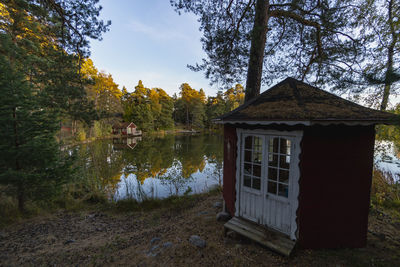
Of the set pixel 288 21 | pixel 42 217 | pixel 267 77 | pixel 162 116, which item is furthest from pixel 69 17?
pixel 162 116

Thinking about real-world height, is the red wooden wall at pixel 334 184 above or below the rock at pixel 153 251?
above

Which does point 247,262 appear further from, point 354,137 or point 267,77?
point 267,77

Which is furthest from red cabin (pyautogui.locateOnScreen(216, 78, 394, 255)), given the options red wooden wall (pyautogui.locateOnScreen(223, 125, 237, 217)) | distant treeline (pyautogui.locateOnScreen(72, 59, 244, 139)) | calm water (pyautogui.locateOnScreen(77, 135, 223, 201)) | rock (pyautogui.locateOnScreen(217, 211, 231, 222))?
distant treeline (pyautogui.locateOnScreen(72, 59, 244, 139))

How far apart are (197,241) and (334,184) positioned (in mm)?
2634

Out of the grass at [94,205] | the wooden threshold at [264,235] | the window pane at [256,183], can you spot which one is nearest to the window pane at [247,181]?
the window pane at [256,183]

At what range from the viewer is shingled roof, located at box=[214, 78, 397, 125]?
249cm

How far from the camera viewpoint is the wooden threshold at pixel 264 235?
8.66 feet

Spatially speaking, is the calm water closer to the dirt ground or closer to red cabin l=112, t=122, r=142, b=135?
the dirt ground

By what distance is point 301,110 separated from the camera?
8.87 ft

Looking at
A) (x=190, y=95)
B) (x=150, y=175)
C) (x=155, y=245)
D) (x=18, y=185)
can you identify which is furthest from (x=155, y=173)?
(x=190, y=95)

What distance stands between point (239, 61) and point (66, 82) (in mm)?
5426

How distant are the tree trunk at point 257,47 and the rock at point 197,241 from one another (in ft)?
13.3

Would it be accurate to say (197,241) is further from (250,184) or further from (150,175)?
(150,175)

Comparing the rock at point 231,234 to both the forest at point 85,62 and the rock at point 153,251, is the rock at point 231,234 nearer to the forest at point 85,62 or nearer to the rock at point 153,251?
the rock at point 153,251
